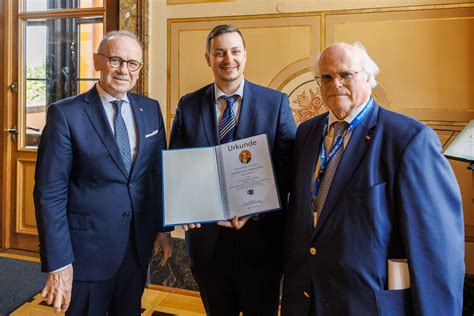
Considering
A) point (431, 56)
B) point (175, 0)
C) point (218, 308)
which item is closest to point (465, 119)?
point (431, 56)

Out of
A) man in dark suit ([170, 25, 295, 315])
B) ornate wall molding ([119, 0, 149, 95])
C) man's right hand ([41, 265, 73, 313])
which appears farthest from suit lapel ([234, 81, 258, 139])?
ornate wall molding ([119, 0, 149, 95])

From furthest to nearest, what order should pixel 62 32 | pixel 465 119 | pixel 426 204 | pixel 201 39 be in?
pixel 62 32 < pixel 201 39 < pixel 465 119 < pixel 426 204

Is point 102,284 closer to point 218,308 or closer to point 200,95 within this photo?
point 218,308

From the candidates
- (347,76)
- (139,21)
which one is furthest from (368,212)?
(139,21)

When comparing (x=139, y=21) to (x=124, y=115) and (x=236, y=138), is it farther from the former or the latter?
(x=236, y=138)

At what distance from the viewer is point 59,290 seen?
5.72 feet

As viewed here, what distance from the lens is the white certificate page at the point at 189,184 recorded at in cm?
175

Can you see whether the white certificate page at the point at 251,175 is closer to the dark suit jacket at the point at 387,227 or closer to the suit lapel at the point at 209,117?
the suit lapel at the point at 209,117

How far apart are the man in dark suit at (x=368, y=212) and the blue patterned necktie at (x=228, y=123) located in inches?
16.1

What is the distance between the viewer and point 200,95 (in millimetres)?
1972

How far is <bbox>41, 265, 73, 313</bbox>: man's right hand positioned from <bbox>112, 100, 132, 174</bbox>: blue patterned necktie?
498mm

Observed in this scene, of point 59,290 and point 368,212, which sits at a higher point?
point 368,212

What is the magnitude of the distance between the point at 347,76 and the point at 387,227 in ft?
1.71

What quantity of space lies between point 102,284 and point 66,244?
0.80ft
